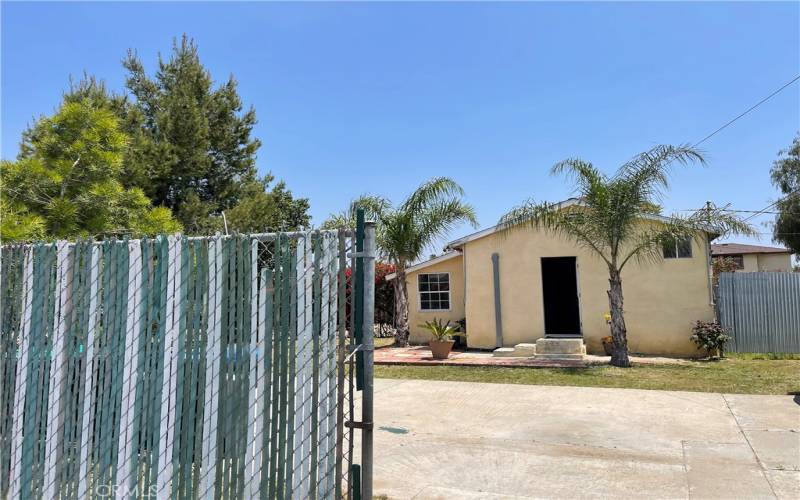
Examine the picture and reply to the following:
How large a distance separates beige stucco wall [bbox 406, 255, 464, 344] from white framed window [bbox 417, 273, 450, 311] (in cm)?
10

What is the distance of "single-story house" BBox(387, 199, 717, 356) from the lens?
1374 cm

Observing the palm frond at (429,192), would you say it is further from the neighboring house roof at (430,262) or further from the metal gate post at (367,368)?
the metal gate post at (367,368)

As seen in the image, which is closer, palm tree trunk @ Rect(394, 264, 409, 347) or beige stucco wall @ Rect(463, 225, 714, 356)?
beige stucco wall @ Rect(463, 225, 714, 356)

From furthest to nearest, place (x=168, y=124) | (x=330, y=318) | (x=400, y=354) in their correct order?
(x=168, y=124) < (x=400, y=354) < (x=330, y=318)

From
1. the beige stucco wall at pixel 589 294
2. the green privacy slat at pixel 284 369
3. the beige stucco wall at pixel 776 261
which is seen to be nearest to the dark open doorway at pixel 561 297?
the beige stucco wall at pixel 589 294

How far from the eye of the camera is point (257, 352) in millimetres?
3332

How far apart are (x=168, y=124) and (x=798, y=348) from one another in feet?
74.7

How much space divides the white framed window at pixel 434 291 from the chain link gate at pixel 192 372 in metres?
13.5

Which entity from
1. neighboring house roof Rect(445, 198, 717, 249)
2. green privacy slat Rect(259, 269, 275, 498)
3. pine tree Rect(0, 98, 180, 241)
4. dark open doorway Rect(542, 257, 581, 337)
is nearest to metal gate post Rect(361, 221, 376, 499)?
green privacy slat Rect(259, 269, 275, 498)

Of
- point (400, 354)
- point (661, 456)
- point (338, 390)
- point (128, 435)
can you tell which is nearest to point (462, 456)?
Answer: point (661, 456)

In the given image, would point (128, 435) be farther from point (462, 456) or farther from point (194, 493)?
point (462, 456)

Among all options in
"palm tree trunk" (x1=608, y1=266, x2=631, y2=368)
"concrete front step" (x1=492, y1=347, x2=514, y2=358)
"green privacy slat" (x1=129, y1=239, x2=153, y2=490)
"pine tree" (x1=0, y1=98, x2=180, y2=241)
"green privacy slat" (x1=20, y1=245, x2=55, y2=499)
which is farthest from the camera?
"concrete front step" (x1=492, y1=347, x2=514, y2=358)

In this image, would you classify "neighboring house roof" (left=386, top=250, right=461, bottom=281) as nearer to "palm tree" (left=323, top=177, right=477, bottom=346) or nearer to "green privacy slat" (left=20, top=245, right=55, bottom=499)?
"palm tree" (left=323, top=177, right=477, bottom=346)

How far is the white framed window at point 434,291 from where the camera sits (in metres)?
17.0
